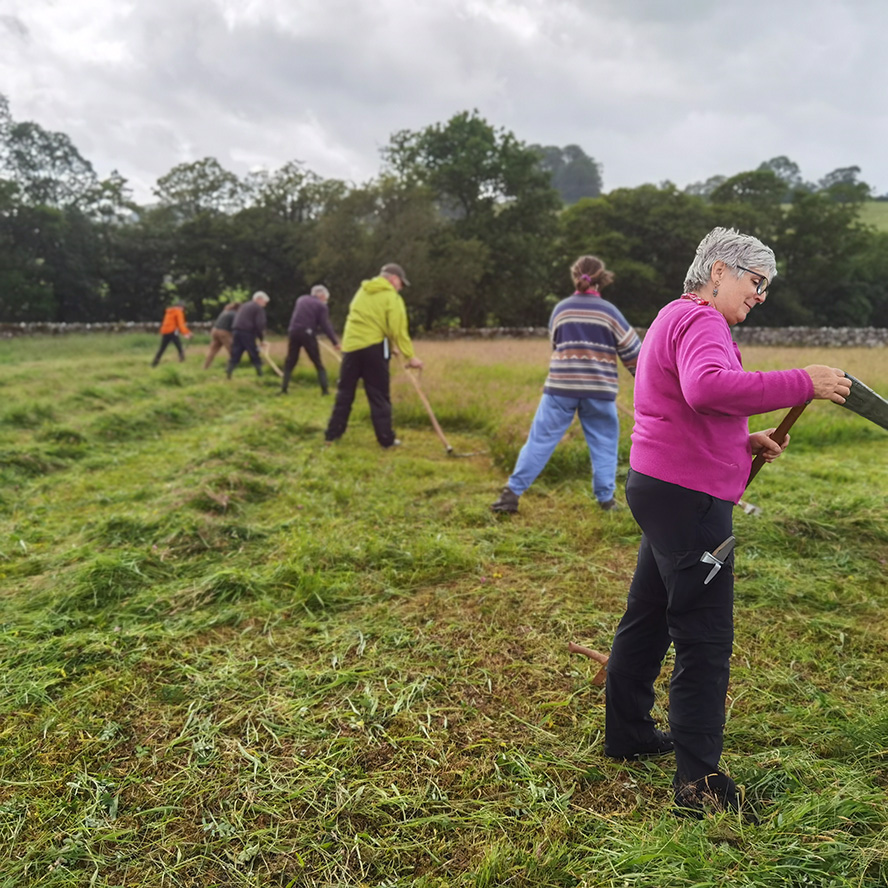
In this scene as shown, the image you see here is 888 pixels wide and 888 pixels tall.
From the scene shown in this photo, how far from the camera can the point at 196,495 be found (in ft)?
16.0

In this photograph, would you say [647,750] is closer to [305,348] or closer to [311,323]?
[311,323]

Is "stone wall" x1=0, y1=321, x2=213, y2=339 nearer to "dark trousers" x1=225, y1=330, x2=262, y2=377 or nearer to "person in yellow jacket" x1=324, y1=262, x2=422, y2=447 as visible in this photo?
"dark trousers" x1=225, y1=330, x2=262, y2=377

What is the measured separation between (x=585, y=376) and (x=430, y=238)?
2546 centimetres

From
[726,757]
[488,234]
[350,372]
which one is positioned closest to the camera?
[726,757]

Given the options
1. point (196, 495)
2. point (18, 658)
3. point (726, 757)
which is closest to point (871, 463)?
point (726, 757)

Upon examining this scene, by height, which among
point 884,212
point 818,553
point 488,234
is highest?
point 884,212

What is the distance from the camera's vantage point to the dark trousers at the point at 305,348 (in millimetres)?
10523

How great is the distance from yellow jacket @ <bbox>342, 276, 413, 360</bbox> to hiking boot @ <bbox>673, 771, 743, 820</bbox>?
5504mm

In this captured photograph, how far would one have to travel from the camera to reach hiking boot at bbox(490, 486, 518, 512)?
16.4ft

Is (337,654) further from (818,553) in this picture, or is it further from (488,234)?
(488,234)

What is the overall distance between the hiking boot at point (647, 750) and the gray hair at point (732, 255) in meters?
1.66

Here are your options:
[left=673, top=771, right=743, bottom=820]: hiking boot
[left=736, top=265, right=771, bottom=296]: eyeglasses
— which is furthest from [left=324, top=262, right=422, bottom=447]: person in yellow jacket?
[left=673, top=771, right=743, bottom=820]: hiking boot

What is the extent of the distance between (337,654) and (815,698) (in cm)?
215

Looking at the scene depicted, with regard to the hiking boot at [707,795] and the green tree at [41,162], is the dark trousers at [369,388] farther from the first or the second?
the green tree at [41,162]
